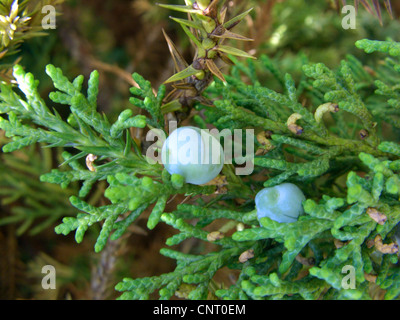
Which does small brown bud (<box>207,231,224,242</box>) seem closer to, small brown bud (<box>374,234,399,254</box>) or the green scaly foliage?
the green scaly foliage

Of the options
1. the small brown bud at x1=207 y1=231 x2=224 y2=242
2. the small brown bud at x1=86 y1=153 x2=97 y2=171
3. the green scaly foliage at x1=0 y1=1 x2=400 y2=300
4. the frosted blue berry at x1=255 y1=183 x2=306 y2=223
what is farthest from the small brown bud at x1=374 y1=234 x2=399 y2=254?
the small brown bud at x1=86 y1=153 x2=97 y2=171

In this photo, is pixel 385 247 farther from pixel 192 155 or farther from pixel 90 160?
pixel 90 160

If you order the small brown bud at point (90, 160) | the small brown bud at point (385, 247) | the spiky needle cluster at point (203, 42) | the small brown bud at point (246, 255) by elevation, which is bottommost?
the small brown bud at point (246, 255)

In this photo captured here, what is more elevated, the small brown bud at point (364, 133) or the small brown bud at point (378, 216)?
the small brown bud at point (364, 133)

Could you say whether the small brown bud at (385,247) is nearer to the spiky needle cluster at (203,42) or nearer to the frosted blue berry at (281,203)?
the frosted blue berry at (281,203)

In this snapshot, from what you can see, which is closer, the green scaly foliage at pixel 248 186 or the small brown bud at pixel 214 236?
the green scaly foliage at pixel 248 186

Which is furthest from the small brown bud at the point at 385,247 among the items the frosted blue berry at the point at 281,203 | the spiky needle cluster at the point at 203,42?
the spiky needle cluster at the point at 203,42
